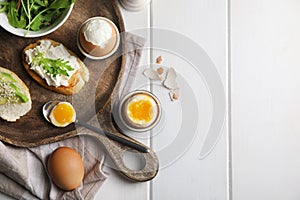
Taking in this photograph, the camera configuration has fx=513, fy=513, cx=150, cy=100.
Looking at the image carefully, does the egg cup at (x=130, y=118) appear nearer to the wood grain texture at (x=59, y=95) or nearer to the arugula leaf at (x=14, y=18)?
the wood grain texture at (x=59, y=95)

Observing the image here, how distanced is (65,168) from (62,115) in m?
0.14

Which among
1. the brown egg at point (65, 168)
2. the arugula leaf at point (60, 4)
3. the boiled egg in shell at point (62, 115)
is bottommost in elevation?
the brown egg at point (65, 168)

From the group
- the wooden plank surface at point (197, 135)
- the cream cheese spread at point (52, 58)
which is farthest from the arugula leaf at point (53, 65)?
the wooden plank surface at point (197, 135)

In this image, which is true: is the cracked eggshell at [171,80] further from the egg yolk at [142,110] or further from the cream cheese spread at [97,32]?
the cream cheese spread at [97,32]

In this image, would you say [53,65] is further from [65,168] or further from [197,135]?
[197,135]

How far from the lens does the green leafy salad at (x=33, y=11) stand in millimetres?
1337

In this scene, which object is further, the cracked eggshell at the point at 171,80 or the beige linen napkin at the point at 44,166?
the cracked eggshell at the point at 171,80

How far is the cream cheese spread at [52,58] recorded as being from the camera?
1350 millimetres

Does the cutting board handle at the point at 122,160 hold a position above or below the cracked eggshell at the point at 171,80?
below

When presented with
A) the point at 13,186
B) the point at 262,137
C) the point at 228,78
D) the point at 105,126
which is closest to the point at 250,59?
the point at 228,78

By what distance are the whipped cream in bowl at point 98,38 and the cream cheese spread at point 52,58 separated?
0.04m

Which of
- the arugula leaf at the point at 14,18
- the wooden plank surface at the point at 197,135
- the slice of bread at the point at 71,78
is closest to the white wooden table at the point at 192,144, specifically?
the wooden plank surface at the point at 197,135

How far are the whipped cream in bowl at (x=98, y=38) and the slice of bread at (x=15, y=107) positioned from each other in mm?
183

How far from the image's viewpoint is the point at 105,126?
1377 millimetres
